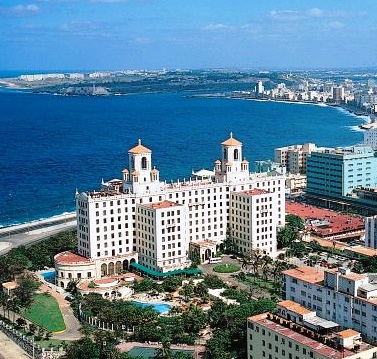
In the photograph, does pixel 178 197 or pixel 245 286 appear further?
pixel 178 197

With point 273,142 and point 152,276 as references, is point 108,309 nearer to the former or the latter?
point 152,276

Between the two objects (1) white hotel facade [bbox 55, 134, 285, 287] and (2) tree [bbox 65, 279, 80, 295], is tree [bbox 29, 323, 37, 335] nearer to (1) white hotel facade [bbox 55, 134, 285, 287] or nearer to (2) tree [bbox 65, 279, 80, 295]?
(2) tree [bbox 65, 279, 80, 295]

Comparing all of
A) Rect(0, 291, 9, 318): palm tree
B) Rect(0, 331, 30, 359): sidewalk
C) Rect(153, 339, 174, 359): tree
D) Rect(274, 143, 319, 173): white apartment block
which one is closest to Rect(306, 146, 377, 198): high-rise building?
Rect(274, 143, 319, 173): white apartment block

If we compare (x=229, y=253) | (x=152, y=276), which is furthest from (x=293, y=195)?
(x=152, y=276)

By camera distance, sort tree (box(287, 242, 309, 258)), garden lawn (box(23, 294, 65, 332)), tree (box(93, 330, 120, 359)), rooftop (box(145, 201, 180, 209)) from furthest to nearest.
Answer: tree (box(287, 242, 309, 258)) < rooftop (box(145, 201, 180, 209)) < garden lawn (box(23, 294, 65, 332)) < tree (box(93, 330, 120, 359))

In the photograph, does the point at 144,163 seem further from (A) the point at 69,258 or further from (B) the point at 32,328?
(B) the point at 32,328

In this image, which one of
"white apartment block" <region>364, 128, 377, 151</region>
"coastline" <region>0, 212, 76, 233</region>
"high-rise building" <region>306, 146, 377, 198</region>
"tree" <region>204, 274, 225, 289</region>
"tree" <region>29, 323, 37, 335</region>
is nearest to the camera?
"tree" <region>29, 323, 37, 335</region>

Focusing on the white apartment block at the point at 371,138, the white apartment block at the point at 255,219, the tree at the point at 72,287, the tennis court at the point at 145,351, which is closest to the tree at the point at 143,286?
the tree at the point at 72,287
